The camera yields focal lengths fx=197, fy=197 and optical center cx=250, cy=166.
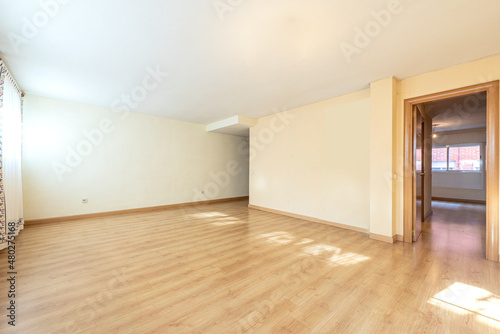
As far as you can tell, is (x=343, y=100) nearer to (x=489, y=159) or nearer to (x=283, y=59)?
(x=283, y=59)

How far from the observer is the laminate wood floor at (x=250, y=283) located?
1.46 m

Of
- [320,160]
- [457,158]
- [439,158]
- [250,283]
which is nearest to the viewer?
[250,283]

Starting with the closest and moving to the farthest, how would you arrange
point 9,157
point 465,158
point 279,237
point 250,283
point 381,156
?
point 250,283
point 9,157
point 381,156
point 279,237
point 465,158

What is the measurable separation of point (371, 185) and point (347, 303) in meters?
2.24

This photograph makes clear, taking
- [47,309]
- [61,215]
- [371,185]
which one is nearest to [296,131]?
[371,185]

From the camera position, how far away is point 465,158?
7180 mm

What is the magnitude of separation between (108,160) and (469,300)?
652cm

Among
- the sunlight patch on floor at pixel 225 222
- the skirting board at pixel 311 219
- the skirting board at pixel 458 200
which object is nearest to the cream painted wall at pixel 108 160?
the skirting board at pixel 311 219

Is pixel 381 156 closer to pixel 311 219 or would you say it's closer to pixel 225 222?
pixel 311 219

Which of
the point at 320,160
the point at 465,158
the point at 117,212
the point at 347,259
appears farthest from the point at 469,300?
the point at 465,158

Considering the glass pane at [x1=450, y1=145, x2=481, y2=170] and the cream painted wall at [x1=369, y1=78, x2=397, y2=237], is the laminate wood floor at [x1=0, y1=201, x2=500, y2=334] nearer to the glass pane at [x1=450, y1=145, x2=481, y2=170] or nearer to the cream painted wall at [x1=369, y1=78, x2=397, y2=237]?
the cream painted wall at [x1=369, y1=78, x2=397, y2=237]

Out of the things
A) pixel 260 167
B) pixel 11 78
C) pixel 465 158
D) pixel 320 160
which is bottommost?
pixel 260 167

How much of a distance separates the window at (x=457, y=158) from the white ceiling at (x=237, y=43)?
6.75m

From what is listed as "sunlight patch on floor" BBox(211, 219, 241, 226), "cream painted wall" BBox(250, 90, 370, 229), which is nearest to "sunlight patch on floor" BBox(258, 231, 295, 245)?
"sunlight patch on floor" BBox(211, 219, 241, 226)
